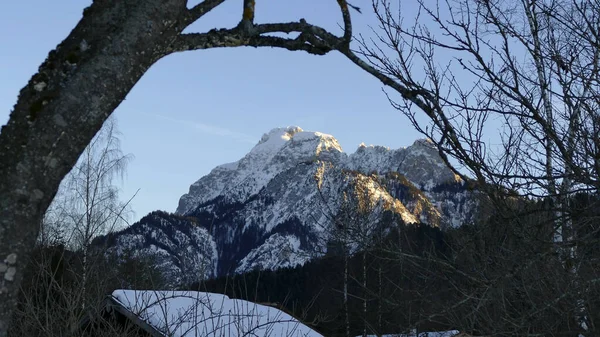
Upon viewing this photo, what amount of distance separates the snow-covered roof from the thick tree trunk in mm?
2901

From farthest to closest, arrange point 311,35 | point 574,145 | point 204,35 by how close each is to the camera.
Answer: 1. point 574,145
2. point 311,35
3. point 204,35

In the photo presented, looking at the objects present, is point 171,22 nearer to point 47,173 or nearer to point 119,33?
point 119,33

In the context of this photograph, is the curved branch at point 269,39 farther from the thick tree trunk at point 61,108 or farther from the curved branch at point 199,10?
the thick tree trunk at point 61,108

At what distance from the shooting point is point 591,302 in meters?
4.31

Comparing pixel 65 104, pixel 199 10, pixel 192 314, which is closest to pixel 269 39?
pixel 199 10

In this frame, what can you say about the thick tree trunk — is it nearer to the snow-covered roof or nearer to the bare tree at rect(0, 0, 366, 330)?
the bare tree at rect(0, 0, 366, 330)

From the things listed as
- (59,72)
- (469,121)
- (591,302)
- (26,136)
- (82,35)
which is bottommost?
(591,302)

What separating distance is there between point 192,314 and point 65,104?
189 inches

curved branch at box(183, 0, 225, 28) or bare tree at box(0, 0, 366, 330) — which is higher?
curved branch at box(183, 0, 225, 28)

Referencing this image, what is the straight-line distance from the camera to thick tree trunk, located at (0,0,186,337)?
1.56 meters

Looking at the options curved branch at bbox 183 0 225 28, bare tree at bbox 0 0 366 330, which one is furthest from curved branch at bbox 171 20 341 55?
bare tree at bbox 0 0 366 330

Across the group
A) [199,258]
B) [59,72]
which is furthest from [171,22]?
[199,258]

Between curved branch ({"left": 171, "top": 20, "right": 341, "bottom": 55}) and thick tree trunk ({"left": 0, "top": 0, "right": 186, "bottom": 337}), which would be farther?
curved branch ({"left": 171, "top": 20, "right": 341, "bottom": 55})

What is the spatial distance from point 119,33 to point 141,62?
12cm
